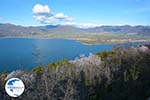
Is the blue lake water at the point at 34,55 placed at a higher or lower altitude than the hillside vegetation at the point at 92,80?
lower

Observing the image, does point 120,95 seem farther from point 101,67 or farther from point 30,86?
point 30,86

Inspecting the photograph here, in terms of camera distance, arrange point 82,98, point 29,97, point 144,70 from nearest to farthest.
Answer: point 29,97
point 82,98
point 144,70

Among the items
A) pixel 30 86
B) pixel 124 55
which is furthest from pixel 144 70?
pixel 30 86

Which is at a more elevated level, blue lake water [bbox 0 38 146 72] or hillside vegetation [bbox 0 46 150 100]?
hillside vegetation [bbox 0 46 150 100]

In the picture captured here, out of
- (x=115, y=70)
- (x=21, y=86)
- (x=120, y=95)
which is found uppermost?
(x=21, y=86)

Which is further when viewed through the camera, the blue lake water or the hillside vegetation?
the blue lake water

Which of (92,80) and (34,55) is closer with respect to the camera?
(92,80)

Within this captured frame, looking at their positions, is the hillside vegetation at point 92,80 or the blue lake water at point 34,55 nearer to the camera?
the hillside vegetation at point 92,80

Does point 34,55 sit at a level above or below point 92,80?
below
